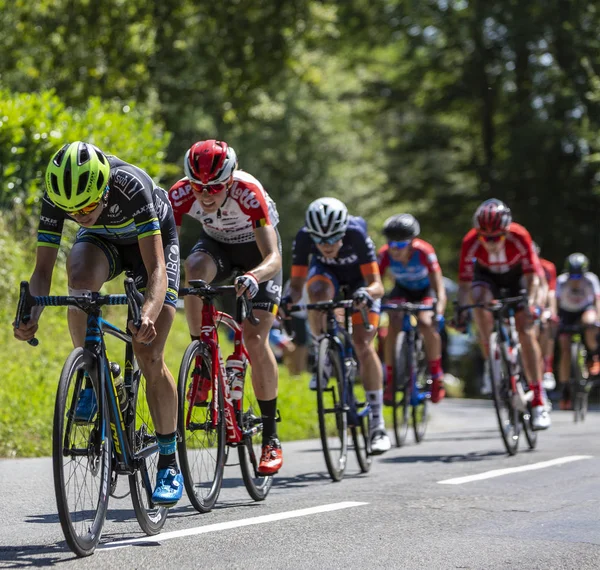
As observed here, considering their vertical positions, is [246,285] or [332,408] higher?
[246,285]

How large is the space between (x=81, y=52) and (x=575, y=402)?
1236cm

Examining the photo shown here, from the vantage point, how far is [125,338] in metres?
5.92

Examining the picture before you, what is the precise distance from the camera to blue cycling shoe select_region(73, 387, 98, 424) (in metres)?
5.34

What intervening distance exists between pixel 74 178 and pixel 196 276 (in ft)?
7.65

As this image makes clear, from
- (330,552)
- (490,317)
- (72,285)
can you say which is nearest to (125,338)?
(72,285)

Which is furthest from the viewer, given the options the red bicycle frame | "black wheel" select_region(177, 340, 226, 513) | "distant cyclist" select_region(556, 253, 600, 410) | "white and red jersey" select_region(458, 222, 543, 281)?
"distant cyclist" select_region(556, 253, 600, 410)

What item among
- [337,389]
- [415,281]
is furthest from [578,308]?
[337,389]

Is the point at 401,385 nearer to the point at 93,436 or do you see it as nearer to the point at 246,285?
the point at 246,285

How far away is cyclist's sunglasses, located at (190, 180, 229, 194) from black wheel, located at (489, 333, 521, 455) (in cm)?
436

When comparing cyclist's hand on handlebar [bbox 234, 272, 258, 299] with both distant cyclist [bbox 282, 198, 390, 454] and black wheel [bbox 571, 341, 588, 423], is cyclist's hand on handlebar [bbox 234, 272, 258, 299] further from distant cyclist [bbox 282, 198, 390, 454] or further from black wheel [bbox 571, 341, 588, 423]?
black wheel [bbox 571, 341, 588, 423]

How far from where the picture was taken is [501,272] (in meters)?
11.5

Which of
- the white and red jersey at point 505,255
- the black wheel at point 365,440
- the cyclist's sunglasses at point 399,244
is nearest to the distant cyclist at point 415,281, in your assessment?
the cyclist's sunglasses at point 399,244

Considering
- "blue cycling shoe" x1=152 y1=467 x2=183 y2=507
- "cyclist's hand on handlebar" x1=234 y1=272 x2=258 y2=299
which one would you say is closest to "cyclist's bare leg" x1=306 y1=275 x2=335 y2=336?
"cyclist's hand on handlebar" x1=234 y1=272 x2=258 y2=299

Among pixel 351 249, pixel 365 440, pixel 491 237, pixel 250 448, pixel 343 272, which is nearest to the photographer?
pixel 250 448
